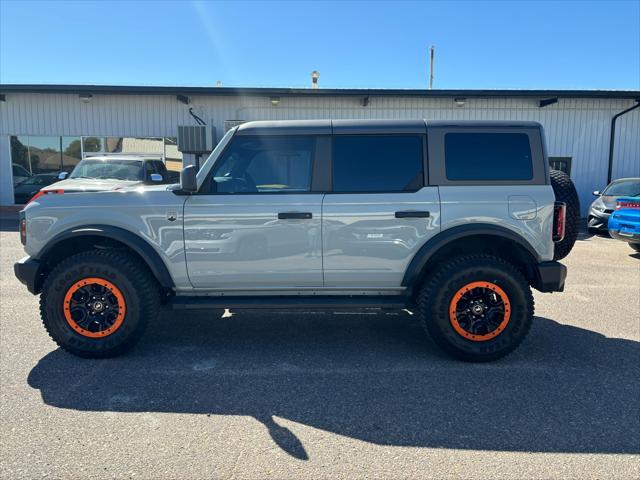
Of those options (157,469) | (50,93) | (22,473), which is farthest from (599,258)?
(50,93)

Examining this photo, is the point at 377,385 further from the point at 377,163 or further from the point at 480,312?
the point at 377,163

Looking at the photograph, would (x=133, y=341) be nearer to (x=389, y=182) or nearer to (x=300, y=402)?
(x=300, y=402)

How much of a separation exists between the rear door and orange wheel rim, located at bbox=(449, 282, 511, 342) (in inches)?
22.0

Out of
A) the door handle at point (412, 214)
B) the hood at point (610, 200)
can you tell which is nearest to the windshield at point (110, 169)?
the door handle at point (412, 214)

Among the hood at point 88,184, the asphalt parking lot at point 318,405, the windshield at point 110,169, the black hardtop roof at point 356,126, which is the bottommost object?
the asphalt parking lot at point 318,405

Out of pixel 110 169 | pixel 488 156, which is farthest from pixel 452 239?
pixel 110 169

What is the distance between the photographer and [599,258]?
859 cm

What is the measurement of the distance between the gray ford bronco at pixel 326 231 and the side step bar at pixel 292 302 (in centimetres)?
2

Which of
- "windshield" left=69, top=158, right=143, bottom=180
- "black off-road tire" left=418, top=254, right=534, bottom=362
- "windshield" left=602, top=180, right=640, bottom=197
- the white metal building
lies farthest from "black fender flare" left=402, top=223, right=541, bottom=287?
the white metal building

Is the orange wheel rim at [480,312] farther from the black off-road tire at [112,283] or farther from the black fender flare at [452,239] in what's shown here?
the black off-road tire at [112,283]

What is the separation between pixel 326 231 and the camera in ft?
12.3

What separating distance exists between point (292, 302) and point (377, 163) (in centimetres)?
143

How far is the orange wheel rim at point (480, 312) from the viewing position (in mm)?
3762

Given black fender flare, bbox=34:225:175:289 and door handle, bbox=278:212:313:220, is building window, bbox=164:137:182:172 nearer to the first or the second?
black fender flare, bbox=34:225:175:289
